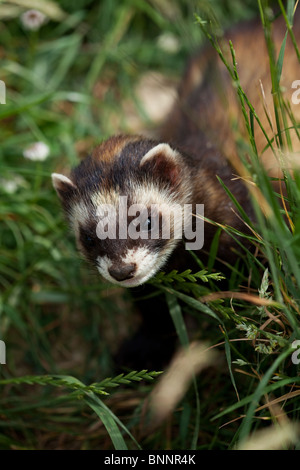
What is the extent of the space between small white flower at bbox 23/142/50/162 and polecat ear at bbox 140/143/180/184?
1.57m

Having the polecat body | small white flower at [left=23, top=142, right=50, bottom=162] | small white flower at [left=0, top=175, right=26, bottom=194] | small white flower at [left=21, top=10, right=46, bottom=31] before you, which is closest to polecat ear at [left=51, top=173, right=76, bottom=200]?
the polecat body

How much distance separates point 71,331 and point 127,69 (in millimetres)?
2313

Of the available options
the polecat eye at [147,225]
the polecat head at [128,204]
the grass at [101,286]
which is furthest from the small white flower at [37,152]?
the polecat eye at [147,225]

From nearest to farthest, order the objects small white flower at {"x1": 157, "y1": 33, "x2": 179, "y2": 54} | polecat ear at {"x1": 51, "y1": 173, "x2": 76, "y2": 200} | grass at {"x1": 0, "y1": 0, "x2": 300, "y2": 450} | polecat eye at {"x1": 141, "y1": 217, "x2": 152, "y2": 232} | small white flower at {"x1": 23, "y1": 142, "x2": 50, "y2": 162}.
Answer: grass at {"x1": 0, "y1": 0, "x2": 300, "y2": 450} < polecat eye at {"x1": 141, "y1": 217, "x2": 152, "y2": 232} < polecat ear at {"x1": 51, "y1": 173, "x2": 76, "y2": 200} < small white flower at {"x1": 23, "y1": 142, "x2": 50, "y2": 162} < small white flower at {"x1": 157, "y1": 33, "x2": 179, "y2": 54}

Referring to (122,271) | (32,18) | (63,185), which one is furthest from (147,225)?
(32,18)

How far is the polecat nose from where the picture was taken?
2482 mm

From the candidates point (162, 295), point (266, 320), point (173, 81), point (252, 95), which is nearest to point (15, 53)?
point (173, 81)

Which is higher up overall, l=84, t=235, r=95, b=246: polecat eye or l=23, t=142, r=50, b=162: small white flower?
l=23, t=142, r=50, b=162: small white flower

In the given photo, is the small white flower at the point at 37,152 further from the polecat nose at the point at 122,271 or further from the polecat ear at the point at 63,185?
the polecat nose at the point at 122,271

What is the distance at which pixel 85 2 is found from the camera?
5.03 m

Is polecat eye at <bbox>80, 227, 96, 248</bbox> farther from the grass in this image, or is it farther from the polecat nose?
the grass

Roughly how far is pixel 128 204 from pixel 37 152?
5.59 ft

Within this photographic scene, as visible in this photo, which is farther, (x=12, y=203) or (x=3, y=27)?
(x=3, y=27)

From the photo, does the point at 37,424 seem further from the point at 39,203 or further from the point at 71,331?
the point at 39,203
